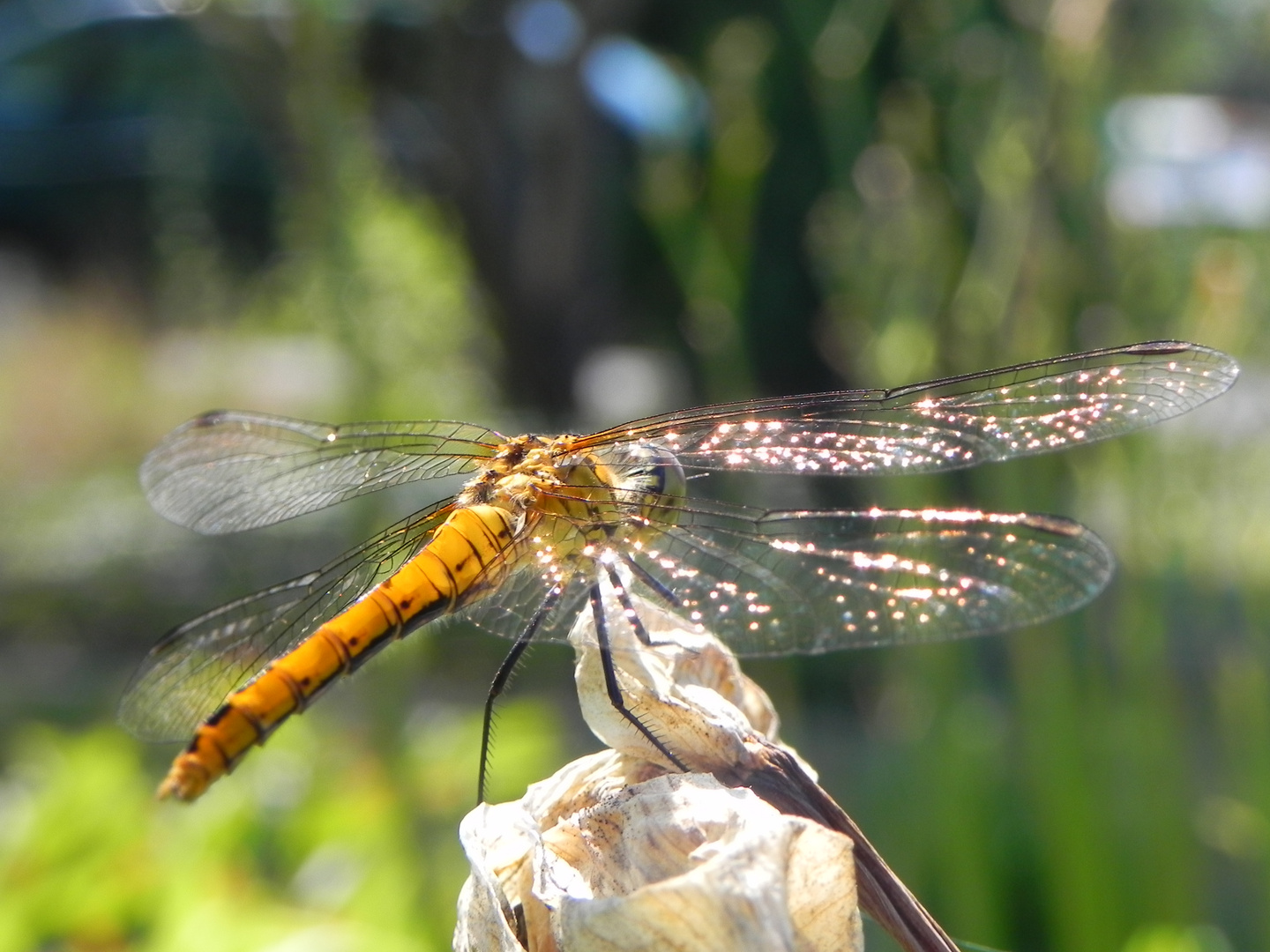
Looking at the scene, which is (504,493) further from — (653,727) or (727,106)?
(727,106)

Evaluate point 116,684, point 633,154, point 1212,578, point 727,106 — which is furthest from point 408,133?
point 1212,578

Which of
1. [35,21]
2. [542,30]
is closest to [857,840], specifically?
[542,30]

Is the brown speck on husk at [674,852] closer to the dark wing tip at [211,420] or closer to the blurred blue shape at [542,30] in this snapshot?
the dark wing tip at [211,420]

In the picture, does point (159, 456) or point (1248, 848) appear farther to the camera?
point (1248, 848)

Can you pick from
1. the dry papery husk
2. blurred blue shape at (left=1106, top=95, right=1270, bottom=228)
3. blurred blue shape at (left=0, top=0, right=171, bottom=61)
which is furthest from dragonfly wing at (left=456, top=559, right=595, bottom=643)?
blurred blue shape at (left=0, top=0, right=171, bottom=61)

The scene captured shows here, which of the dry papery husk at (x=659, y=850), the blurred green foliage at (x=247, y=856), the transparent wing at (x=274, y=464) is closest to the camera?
the dry papery husk at (x=659, y=850)

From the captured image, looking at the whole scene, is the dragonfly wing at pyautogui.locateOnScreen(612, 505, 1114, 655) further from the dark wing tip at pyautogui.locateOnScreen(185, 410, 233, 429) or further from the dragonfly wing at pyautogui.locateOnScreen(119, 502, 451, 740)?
the dark wing tip at pyautogui.locateOnScreen(185, 410, 233, 429)

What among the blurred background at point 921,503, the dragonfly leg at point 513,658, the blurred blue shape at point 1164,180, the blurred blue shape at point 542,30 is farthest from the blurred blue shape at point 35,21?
the dragonfly leg at point 513,658
